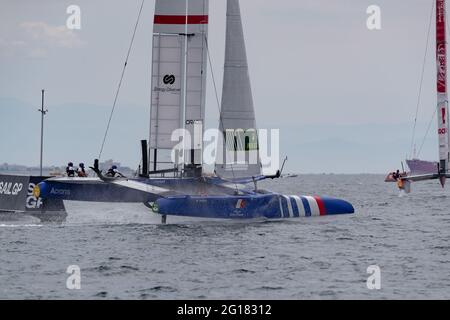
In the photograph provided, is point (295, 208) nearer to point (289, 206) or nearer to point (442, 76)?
point (289, 206)

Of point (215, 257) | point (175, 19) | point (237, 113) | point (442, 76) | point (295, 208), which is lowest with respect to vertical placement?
point (215, 257)

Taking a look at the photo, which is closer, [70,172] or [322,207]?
[322,207]

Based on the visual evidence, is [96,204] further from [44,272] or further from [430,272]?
[430,272]

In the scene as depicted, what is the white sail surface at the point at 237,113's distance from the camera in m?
33.9

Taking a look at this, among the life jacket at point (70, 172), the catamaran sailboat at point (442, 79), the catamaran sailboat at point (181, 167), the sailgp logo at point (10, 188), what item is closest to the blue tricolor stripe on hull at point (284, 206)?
the catamaran sailboat at point (181, 167)

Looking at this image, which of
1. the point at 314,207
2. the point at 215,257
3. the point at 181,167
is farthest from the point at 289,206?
the point at 215,257

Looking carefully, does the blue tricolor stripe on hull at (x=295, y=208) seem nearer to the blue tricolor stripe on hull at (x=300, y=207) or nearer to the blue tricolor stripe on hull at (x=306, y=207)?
the blue tricolor stripe on hull at (x=300, y=207)

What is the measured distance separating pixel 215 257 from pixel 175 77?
10508mm

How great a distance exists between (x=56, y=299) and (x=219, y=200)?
40.7 ft

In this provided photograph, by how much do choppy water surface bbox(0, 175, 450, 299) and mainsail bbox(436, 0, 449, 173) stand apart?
733 inches

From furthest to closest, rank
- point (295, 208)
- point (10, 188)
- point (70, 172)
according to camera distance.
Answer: point (70, 172) → point (10, 188) → point (295, 208)

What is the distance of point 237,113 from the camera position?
114 ft

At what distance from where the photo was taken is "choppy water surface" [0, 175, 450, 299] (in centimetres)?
1747

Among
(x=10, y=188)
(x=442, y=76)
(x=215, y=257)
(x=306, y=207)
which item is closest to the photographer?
(x=215, y=257)
